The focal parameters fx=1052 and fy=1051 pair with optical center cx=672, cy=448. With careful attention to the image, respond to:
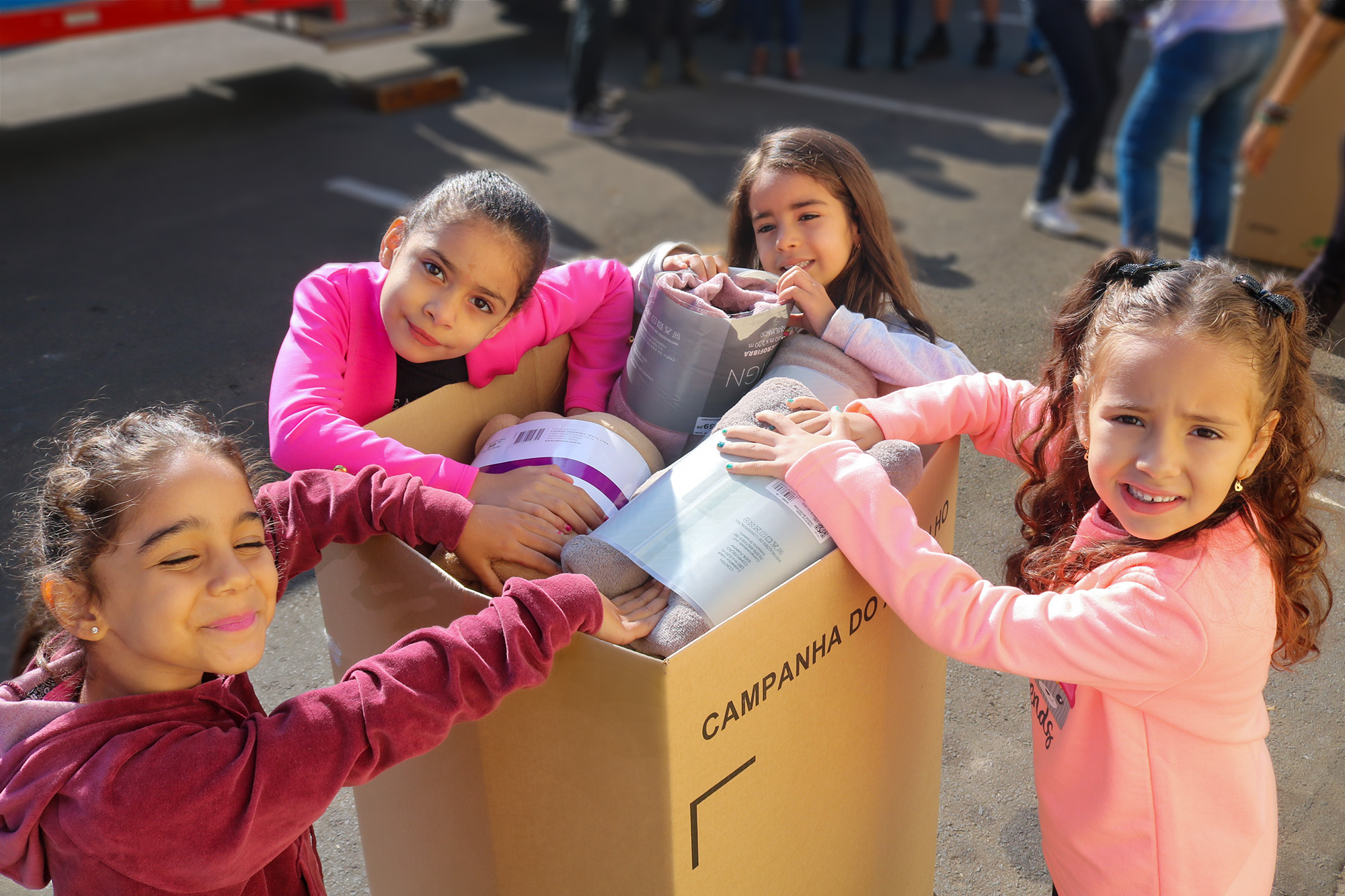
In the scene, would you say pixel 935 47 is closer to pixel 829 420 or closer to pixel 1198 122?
pixel 1198 122

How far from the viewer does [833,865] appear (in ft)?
4.62

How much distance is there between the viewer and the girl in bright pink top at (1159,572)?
114 centimetres

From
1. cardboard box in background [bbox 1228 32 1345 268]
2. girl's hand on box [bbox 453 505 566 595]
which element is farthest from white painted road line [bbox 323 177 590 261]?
girl's hand on box [bbox 453 505 566 595]

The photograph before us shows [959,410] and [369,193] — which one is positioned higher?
[959,410]

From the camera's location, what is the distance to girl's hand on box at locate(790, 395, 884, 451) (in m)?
1.37

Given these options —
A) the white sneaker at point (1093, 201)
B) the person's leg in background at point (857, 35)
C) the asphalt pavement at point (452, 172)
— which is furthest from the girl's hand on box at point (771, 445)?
the person's leg in background at point (857, 35)

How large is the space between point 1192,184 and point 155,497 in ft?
13.3

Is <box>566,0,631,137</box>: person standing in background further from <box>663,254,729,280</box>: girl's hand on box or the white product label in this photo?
the white product label

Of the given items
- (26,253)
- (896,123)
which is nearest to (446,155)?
(26,253)

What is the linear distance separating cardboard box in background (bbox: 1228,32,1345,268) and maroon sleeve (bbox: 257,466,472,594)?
397 cm

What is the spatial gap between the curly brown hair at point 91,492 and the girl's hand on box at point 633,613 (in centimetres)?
42

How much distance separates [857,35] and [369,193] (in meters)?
3.74

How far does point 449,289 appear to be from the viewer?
161 centimetres

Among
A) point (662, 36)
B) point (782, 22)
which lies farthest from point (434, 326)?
point (782, 22)
